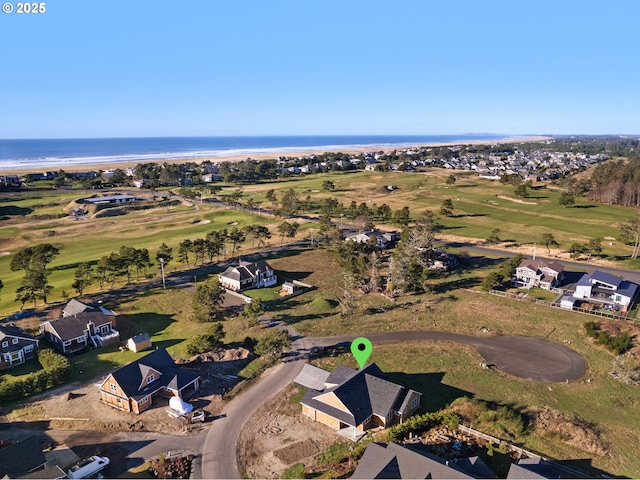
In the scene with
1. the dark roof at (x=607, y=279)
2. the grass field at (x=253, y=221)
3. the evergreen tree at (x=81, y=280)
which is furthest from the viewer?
the grass field at (x=253, y=221)

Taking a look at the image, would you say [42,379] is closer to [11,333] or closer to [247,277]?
[11,333]

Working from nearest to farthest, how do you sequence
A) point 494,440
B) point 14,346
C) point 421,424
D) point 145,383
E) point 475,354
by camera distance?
point 494,440, point 421,424, point 145,383, point 14,346, point 475,354

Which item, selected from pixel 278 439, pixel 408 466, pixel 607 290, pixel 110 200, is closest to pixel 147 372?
pixel 278 439

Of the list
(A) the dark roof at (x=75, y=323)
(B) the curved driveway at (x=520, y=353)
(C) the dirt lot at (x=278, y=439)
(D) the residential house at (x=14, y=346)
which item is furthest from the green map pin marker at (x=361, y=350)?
(D) the residential house at (x=14, y=346)

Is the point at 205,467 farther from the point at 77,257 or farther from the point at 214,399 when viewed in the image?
the point at 77,257

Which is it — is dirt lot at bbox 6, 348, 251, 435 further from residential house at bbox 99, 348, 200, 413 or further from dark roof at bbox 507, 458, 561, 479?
dark roof at bbox 507, 458, 561, 479

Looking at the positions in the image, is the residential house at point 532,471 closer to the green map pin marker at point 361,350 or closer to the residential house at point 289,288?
the green map pin marker at point 361,350
